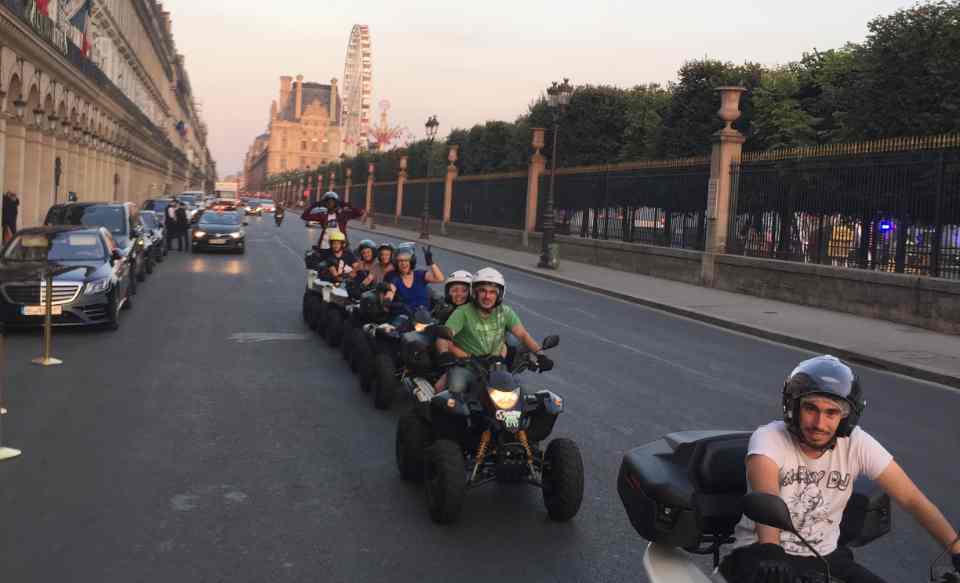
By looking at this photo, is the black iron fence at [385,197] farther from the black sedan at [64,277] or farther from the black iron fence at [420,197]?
the black sedan at [64,277]

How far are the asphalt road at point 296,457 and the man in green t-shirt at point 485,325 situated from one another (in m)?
0.95

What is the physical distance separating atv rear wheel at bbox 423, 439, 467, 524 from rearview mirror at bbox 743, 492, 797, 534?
8.73 ft

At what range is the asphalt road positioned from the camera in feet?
15.9

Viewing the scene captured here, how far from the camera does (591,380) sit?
34.2 ft

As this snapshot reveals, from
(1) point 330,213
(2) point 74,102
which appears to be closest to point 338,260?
(1) point 330,213

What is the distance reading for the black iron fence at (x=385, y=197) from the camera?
69.2 meters

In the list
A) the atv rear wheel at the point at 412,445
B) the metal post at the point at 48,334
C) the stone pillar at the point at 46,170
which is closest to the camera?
the atv rear wheel at the point at 412,445

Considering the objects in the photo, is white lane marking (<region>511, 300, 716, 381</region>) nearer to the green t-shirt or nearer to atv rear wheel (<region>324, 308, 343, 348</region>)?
atv rear wheel (<region>324, 308, 343, 348</region>)

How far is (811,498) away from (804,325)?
44.0 feet

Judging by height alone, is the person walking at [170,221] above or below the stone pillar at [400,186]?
below

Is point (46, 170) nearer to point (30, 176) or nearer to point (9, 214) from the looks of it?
point (30, 176)

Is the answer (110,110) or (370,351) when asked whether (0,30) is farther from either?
(110,110)

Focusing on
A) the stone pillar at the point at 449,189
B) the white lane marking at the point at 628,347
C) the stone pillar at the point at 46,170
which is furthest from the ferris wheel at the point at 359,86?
the white lane marking at the point at 628,347

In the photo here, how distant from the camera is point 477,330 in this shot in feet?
21.8
